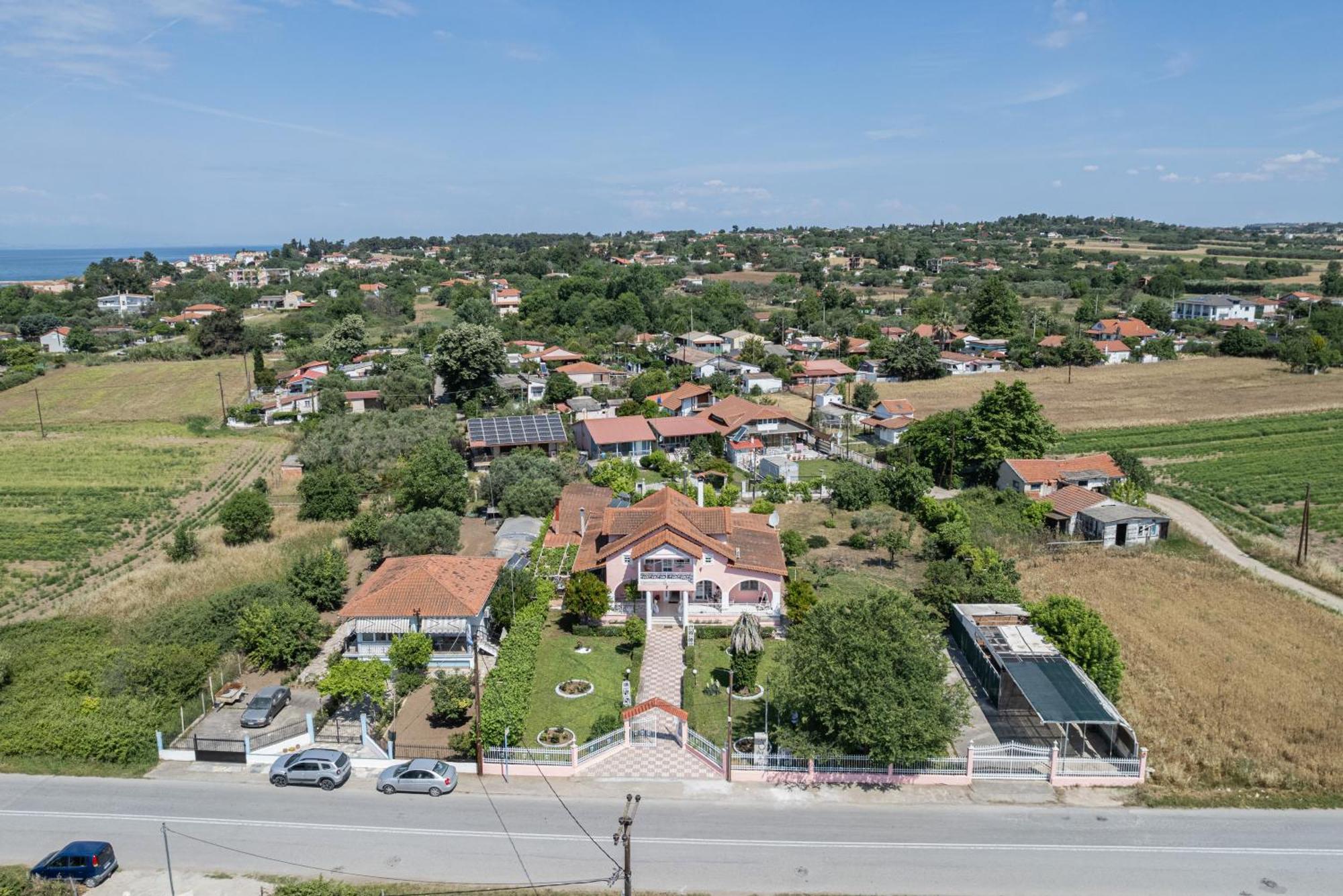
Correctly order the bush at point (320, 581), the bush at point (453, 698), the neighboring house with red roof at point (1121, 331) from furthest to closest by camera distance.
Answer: the neighboring house with red roof at point (1121, 331) < the bush at point (320, 581) < the bush at point (453, 698)

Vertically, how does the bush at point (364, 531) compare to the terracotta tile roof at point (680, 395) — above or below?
below

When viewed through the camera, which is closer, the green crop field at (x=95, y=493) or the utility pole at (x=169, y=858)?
the utility pole at (x=169, y=858)

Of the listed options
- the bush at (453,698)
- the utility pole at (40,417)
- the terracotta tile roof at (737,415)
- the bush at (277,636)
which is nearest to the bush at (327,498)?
the bush at (277,636)

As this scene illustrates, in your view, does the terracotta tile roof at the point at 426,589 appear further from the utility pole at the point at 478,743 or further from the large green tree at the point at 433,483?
the large green tree at the point at 433,483

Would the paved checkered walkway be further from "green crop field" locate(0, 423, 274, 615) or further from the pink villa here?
"green crop field" locate(0, 423, 274, 615)

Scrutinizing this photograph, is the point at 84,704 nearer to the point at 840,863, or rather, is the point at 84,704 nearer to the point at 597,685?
the point at 597,685

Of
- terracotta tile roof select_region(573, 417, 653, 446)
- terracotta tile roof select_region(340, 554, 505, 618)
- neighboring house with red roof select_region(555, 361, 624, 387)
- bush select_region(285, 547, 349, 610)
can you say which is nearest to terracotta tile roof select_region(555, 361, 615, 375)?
neighboring house with red roof select_region(555, 361, 624, 387)

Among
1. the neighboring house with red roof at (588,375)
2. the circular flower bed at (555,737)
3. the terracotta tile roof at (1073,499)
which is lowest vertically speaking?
the circular flower bed at (555,737)
